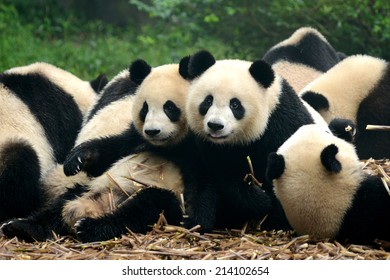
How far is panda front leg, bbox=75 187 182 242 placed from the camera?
4922mm

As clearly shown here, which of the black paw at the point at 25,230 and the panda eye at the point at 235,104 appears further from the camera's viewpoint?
the black paw at the point at 25,230

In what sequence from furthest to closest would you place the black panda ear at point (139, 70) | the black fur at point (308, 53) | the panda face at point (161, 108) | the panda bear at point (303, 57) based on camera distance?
the black fur at point (308, 53) → the panda bear at point (303, 57) → the black panda ear at point (139, 70) → the panda face at point (161, 108)

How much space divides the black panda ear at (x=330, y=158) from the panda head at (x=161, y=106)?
122 centimetres

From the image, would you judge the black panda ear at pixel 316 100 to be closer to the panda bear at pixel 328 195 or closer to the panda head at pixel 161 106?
the panda head at pixel 161 106

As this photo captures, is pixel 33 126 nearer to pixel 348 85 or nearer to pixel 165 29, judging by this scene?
pixel 348 85

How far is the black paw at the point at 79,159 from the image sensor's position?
5504 millimetres

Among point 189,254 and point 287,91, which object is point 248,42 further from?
point 189,254

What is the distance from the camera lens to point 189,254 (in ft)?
14.8

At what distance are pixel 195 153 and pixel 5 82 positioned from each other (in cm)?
193

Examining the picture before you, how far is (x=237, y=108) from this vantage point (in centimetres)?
504

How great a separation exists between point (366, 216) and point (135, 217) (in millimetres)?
1467

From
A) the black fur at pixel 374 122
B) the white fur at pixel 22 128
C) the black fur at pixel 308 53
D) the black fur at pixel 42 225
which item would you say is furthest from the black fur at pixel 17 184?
the black fur at pixel 308 53

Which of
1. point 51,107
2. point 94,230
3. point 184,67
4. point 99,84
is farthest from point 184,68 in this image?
point 99,84
